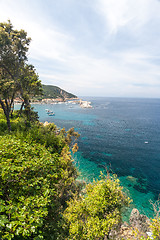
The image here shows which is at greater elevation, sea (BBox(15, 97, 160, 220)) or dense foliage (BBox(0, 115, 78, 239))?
dense foliage (BBox(0, 115, 78, 239))

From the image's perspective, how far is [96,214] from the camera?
7668mm

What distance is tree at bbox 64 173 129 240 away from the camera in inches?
273

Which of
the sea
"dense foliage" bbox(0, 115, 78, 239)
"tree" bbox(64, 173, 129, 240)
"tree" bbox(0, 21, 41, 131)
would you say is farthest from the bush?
"tree" bbox(0, 21, 41, 131)

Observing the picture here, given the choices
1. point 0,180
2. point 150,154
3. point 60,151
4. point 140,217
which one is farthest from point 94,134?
point 0,180

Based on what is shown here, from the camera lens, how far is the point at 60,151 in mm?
11203

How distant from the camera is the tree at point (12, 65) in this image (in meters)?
15.0

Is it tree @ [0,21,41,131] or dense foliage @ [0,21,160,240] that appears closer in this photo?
dense foliage @ [0,21,160,240]

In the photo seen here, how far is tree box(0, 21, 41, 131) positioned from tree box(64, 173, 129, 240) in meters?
13.1

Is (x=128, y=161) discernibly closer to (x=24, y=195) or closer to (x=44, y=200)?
(x=44, y=200)

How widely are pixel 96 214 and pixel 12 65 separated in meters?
21.6

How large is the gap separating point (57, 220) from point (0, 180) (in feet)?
17.0

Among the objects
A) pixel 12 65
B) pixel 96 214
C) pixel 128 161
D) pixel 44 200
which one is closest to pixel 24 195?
pixel 44 200

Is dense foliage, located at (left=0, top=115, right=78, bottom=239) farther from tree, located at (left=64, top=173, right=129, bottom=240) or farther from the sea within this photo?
the sea

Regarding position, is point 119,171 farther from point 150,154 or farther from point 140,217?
point 150,154
